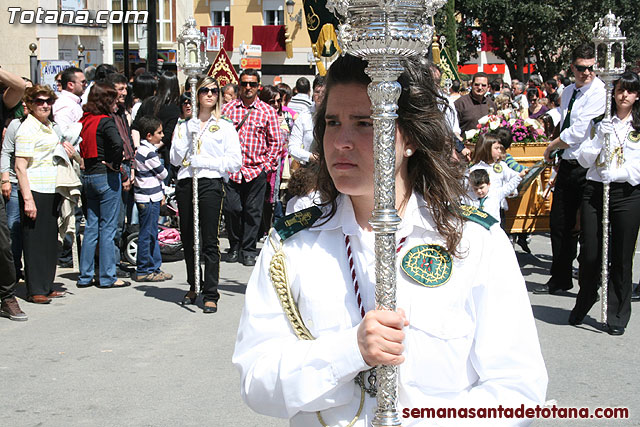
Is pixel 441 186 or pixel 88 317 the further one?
pixel 88 317

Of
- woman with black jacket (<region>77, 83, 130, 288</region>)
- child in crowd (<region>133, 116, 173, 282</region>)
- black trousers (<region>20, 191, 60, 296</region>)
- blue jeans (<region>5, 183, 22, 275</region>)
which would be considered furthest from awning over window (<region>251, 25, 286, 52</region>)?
black trousers (<region>20, 191, 60, 296</region>)

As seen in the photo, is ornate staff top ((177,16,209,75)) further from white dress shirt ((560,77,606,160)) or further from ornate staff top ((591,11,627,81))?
ornate staff top ((591,11,627,81))

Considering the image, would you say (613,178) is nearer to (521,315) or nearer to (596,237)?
(596,237)

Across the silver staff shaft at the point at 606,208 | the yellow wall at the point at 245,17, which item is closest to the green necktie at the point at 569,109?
the silver staff shaft at the point at 606,208

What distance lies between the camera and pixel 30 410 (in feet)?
18.3

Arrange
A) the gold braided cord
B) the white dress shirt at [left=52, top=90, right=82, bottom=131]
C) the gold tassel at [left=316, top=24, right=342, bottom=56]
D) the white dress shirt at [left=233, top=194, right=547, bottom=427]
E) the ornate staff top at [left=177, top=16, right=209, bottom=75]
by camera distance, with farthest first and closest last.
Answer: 1. the white dress shirt at [left=52, top=90, right=82, bottom=131]
2. the ornate staff top at [left=177, top=16, right=209, bottom=75]
3. the gold tassel at [left=316, top=24, right=342, bottom=56]
4. the gold braided cord
5. the white dress shirt at [left=233, top=194, right=547, bottom=427]

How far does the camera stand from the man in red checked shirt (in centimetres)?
1122

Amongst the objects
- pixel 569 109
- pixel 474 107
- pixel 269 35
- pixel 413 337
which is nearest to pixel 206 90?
pixel 569 109

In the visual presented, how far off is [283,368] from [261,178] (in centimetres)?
931

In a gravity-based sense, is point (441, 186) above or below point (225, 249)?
above

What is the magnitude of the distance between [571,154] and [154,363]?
181 inches

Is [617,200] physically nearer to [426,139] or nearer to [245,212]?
[245,212]

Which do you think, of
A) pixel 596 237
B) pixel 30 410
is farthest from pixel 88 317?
pixel 596 237

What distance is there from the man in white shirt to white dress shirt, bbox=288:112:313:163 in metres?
2.78
